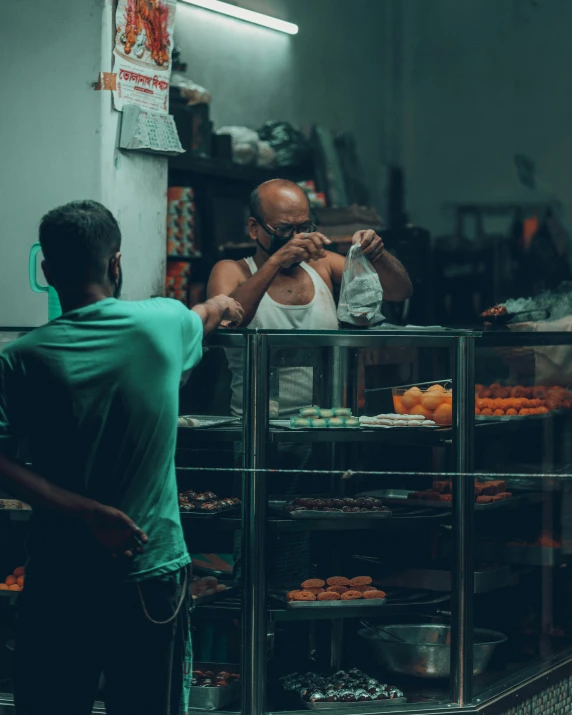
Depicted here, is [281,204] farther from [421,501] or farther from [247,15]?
[247,15]

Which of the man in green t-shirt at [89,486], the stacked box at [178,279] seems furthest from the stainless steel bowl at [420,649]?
the stacked box at [178,279]

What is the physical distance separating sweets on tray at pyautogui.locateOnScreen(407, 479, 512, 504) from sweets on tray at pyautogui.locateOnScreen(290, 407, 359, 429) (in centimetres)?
45

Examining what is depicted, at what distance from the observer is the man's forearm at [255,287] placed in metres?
3.72

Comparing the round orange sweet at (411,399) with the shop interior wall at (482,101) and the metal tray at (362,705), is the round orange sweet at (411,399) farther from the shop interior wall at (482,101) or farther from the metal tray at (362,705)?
the shop interior wall at (482,101)

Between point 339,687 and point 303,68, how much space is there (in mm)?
4824

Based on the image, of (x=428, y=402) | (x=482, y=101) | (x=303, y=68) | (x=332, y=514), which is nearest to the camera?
(x=332, y=514)

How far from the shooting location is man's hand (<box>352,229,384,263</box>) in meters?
3.71

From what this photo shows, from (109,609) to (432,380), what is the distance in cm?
187

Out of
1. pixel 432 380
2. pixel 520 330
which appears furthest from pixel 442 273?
pixel 432 380

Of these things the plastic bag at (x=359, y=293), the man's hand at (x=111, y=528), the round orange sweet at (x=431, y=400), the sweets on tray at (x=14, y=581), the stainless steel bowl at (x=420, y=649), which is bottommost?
the stainless steel bowl at (x=420, y=649)

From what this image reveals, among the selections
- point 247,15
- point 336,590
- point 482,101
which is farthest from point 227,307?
point 482,101

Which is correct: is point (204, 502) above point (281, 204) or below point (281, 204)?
below

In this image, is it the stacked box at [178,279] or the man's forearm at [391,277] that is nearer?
the man's forearm at [391,277]

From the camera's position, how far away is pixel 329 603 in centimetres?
352
